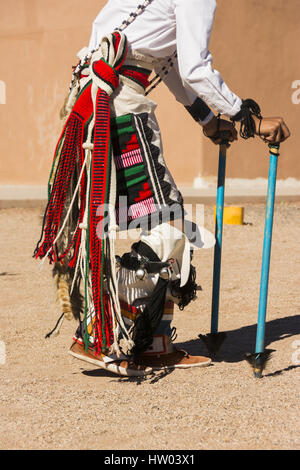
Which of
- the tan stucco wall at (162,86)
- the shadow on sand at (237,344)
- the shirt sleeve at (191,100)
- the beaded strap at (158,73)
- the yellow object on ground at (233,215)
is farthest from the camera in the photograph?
the tan stucco wall at (162,86)

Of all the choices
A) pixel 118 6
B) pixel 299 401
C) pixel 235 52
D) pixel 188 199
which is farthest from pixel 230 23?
pixel 299 401

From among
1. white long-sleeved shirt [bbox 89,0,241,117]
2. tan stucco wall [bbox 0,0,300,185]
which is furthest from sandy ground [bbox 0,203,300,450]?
tan stucco wall [bbox 0,0,300,185]

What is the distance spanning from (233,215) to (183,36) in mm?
5134

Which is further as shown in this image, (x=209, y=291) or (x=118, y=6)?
(x=209, y=291)

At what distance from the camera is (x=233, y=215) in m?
7.71

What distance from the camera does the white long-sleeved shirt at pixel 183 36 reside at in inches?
105

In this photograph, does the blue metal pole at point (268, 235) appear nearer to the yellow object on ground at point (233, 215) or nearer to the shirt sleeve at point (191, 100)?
the shirt sleeve at point (191, 100)

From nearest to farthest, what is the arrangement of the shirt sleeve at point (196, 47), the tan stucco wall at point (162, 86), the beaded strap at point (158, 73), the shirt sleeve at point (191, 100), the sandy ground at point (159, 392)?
the sandy ground at point (159, 392) < the shirt sleeve at point (196, 47) < the beaded strap at point (158, 73) < the shirt sleeve at point (191, 100) < the tan stucco wall at point (162, 86)

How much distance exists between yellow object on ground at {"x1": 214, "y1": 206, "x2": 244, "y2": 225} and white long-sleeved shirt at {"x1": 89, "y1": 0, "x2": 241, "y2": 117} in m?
4.85

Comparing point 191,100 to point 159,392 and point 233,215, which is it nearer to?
point 159,392

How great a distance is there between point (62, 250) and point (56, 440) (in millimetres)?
998

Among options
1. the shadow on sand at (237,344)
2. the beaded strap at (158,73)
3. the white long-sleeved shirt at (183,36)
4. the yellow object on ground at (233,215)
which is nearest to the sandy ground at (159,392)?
the shadow on sand at (237,344)

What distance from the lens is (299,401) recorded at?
2654 mm
